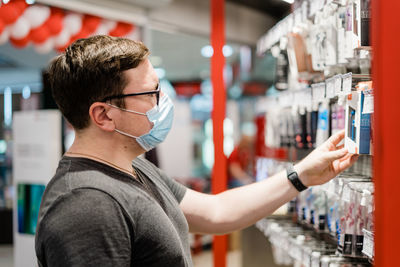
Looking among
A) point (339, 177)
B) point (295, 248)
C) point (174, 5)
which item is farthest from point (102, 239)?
point (174, 5)

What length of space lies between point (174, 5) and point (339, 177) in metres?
4.02

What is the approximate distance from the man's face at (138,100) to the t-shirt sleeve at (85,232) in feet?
1.07

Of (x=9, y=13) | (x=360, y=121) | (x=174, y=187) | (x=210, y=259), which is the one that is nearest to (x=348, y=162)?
(x=360, y=121)

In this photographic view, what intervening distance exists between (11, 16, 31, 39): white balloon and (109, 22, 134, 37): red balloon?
2.99 ft

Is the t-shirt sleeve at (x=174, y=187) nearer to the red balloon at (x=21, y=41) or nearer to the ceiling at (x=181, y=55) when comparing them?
the red balloon at (x=21, y=41)

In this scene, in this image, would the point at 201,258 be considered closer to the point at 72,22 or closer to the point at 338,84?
the point at 72,22

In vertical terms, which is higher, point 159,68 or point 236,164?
point 159,68

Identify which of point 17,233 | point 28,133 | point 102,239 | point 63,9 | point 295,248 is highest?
point 63,9

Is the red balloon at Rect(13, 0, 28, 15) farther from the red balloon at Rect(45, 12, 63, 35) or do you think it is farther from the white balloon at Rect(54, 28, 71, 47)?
the white balloon at Rect(54, 28, 71, 47)

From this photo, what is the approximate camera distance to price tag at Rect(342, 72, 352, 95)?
6.09 ft

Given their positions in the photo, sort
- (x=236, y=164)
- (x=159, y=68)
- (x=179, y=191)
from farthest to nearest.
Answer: (x=159, y=68), (x=236, y=164), (x=179, y=191)

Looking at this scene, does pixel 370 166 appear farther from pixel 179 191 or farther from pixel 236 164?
pixel 236 164

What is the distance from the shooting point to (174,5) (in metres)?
5.52

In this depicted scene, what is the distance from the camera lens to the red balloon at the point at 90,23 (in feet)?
15.2
